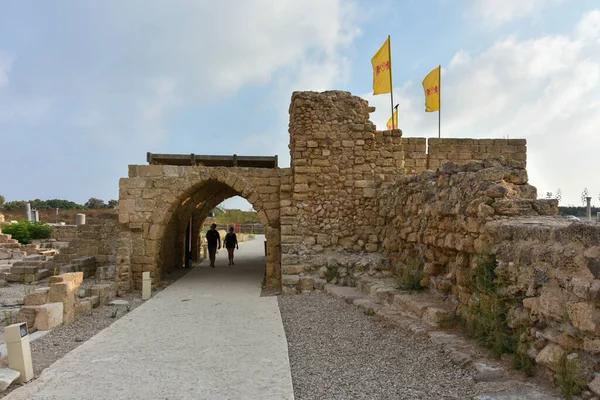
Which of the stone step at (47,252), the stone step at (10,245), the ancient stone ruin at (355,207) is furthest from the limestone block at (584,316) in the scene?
the stone step at (10,245)

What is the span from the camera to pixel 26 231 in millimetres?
20094

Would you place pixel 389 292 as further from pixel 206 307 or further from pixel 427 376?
pixel 206 307

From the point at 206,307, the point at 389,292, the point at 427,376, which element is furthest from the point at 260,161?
the point at 427,376

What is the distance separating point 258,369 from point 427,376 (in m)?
1.66

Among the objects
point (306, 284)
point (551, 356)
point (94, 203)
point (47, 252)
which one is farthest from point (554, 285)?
point (94, 203)

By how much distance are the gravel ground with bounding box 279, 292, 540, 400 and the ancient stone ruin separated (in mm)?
790

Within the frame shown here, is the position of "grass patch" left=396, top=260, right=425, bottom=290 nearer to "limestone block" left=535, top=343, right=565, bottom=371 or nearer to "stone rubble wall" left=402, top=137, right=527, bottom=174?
"limestone block" left=535, top=343, right=565, bottom=371

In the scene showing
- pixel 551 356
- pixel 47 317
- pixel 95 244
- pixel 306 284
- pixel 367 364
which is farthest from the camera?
pixel 95 244

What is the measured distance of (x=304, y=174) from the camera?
9.46 meters

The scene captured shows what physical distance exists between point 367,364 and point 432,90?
9430mm

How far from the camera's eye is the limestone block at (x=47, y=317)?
6.00m

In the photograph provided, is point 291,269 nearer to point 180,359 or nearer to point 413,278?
point 413,278

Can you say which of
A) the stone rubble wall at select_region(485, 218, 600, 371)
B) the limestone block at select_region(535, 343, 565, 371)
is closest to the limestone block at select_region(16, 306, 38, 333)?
the stone rubble wall at select_region(485, 218, 600, 371)

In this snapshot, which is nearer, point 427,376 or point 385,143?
point 427,376
